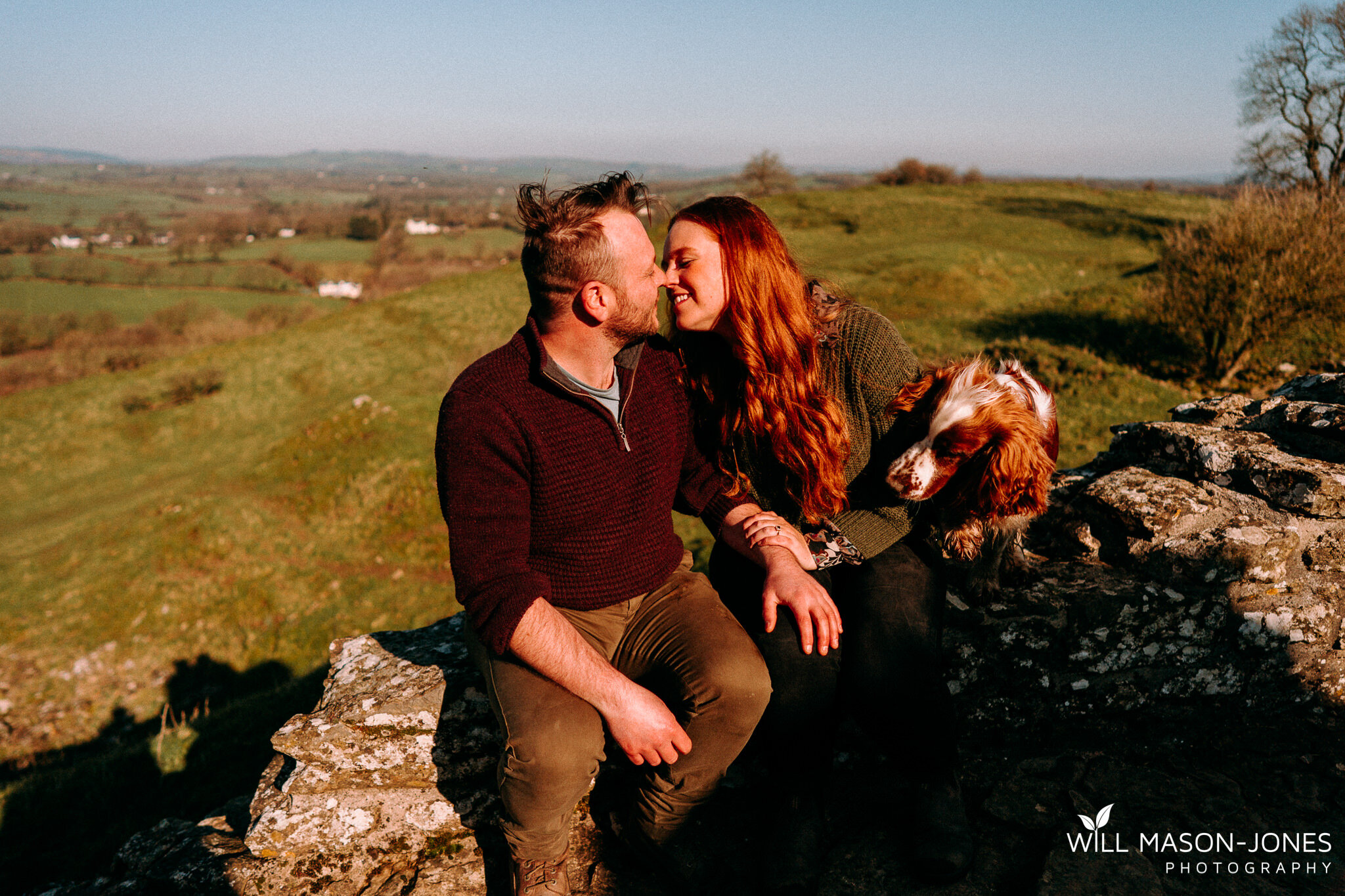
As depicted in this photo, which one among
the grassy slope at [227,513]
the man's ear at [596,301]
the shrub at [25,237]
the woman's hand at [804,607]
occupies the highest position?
the shrub at [25,237]

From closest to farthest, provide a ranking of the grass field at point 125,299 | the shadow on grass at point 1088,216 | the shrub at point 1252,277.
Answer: the shrub at point 1252,277, the shadow on grass at point 1088,216, the grass field at point 125,299

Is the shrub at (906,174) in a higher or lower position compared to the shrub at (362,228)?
higher

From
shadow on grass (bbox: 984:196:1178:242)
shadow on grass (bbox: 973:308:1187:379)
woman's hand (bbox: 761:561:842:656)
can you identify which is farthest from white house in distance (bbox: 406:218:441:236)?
woman's hand (bbox: 761:561:842:656)

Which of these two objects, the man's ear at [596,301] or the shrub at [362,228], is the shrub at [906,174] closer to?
the shrub at [362,228]

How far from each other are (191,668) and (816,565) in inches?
477

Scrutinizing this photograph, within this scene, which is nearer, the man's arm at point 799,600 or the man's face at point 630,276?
the man's arm at point 799,600

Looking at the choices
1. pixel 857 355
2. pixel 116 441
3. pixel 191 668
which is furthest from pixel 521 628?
pixel 116 441

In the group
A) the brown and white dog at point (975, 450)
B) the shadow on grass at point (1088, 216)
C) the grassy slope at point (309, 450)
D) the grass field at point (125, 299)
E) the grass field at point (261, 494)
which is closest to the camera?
the brown and white dog at point (975, 450)

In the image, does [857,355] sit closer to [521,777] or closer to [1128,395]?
[521,777]

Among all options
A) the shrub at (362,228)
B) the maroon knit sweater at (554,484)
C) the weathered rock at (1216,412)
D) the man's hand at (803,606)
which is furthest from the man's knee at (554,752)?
the shrub at (362,228)

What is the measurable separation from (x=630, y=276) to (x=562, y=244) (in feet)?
0.95

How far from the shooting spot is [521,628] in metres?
2.33

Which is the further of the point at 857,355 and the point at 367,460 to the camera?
the point at 367,460

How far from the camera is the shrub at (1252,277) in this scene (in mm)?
13242
